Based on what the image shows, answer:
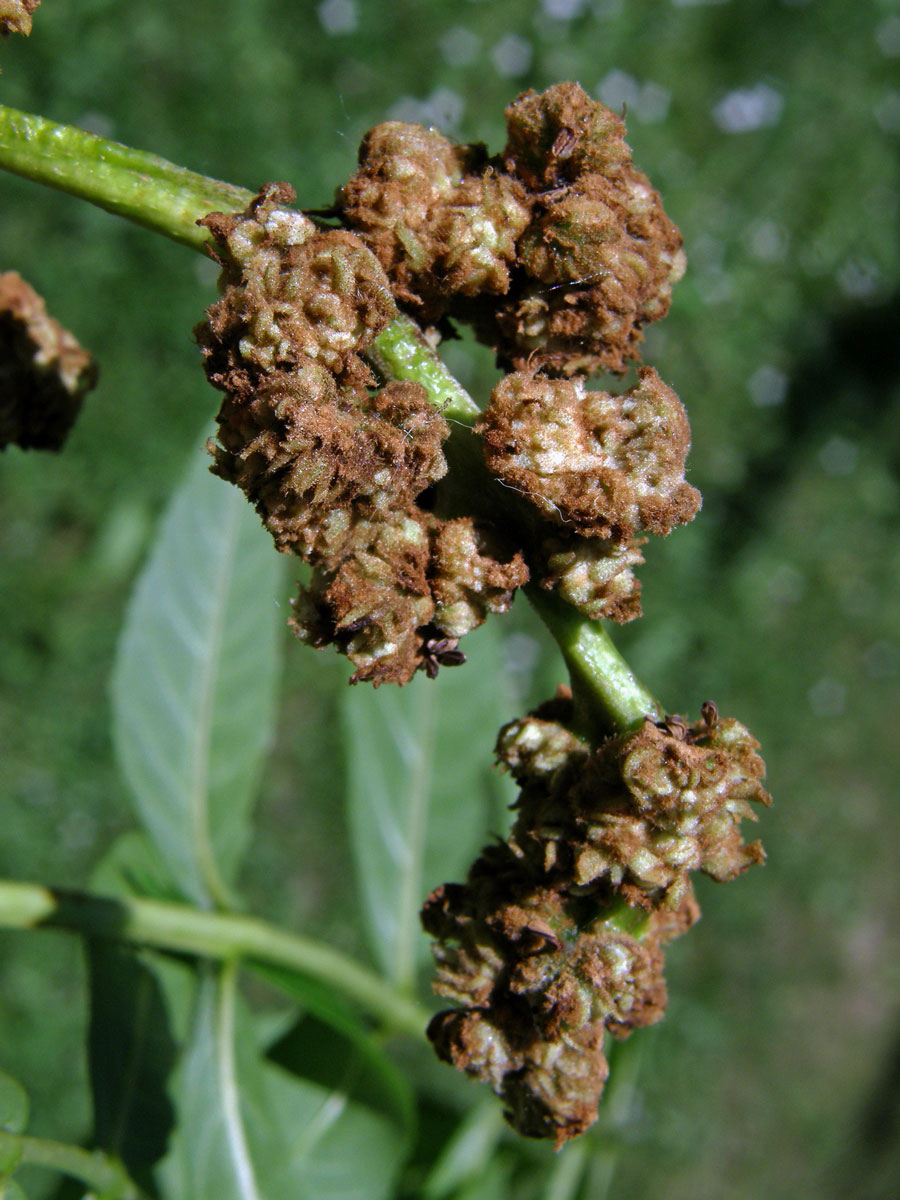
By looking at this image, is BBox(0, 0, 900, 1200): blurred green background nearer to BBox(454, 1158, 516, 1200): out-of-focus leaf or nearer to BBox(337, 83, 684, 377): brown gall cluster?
BBox(454, 1158, 516, 1200): out-of-focus leaf

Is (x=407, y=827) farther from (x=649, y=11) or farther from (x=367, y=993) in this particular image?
(x=649, y=11)

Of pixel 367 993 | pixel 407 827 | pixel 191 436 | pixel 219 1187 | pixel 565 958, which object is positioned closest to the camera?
pixel 565 958

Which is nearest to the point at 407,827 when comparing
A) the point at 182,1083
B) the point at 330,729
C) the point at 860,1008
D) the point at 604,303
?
the point at 182,1083

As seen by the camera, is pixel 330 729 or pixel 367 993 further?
pixel 330 729

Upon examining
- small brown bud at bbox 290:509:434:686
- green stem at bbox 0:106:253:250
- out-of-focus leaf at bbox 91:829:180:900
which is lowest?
out-of-focus leaf at bbox 91:829:180:900

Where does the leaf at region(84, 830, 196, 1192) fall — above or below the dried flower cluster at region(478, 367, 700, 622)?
below

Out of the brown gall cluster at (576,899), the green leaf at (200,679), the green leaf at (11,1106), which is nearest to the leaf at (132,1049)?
Result: the green leaf at (200,679)

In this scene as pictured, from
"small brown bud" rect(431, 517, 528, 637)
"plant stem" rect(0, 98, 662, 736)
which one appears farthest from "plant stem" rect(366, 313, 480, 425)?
"small brown bud" rect(431, 517, 528, 637)
